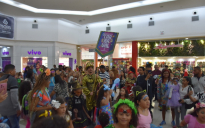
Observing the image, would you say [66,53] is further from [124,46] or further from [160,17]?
[160,17]

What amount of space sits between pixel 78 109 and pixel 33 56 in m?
10.8

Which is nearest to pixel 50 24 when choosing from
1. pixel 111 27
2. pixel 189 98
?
pixel 111 27

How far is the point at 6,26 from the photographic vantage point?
10375 millimetres

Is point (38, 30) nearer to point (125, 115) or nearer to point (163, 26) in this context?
point (163, 26)

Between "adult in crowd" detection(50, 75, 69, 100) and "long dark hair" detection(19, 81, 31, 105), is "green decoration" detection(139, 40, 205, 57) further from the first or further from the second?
"long dark hair" detection(19, 81, 31, 105)

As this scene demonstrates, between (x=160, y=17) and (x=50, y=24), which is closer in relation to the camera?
(x=160, y=17)

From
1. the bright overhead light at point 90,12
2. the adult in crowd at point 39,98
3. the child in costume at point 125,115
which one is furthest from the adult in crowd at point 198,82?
the bright overhead light at point 90,12

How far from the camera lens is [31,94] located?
207 cm

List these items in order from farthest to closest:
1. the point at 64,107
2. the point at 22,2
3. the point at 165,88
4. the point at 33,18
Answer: the point at 33,18 → the point at 22,2 → the point at 165,88 → the point at 64,107

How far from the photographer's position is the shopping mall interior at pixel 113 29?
918 centimetres

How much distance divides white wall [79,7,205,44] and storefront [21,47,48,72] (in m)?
5.68

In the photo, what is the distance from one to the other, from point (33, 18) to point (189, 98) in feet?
40.9

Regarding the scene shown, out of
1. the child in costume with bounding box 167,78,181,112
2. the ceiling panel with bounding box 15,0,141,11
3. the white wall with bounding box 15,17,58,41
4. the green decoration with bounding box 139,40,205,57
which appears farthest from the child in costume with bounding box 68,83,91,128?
the white wall with bounding box 15,17,58,41

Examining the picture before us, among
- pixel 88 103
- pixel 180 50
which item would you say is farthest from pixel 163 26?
pixel 88 103
